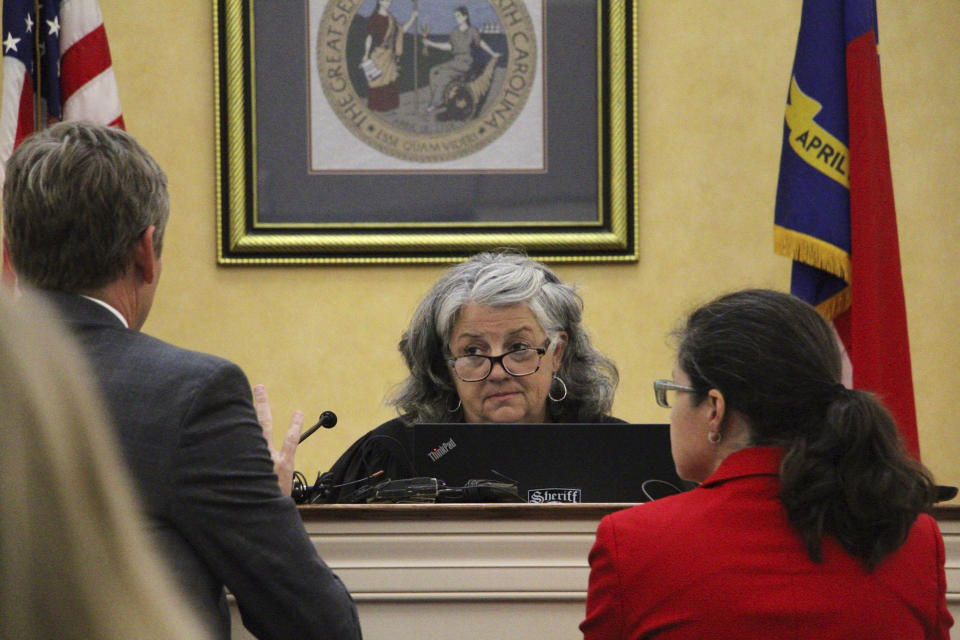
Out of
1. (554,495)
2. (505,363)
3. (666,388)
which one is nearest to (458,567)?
(554,495)

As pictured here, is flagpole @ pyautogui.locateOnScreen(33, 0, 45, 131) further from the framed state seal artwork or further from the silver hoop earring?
the silver hoop earring

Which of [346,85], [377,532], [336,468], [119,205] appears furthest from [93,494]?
[346,85]

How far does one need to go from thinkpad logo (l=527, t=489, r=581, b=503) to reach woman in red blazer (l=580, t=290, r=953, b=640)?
720mm

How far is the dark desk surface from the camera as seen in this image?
221cm

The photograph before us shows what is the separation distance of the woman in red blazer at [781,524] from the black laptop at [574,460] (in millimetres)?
681

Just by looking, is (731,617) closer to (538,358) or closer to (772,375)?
(772,375)

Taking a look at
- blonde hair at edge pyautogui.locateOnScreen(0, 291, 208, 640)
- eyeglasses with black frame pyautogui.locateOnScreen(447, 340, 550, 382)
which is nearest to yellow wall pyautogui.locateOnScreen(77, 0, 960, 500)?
eyeglasses with black frame pyautogui.locateOnScreen(447, 340, 550, 382)

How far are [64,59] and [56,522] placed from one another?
3631 millimetres

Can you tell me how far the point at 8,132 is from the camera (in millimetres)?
3834

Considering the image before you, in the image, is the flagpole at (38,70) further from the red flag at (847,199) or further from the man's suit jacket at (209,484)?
the man's suit jacket at (209,484)

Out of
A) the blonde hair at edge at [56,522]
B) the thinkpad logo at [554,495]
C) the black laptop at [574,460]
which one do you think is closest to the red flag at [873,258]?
the black laptop at [574,460]

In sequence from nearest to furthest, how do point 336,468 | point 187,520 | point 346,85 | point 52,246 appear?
1. point 187,520
2. point 52,246
3. point 336,468
4. point 346,85

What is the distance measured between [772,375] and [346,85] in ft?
9.74

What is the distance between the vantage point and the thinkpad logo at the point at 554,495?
253 centimetres
